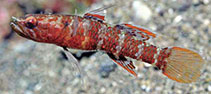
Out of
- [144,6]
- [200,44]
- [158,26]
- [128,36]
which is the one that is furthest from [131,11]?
[128,36]

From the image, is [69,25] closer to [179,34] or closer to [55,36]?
[55,36]

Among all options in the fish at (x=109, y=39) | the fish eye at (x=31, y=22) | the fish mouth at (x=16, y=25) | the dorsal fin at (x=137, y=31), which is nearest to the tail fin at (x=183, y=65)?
the fish at (x=109, y=39)

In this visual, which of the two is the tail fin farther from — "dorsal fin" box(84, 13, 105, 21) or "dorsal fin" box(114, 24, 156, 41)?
"dorsal fin" box(84, 13, 105, 21)

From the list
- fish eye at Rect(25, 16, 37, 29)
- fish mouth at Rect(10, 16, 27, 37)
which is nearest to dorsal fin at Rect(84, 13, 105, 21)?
fish eye at Rect(25, 16, 37, 29)

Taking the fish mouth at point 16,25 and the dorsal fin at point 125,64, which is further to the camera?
the dorsal fin at point 125,64

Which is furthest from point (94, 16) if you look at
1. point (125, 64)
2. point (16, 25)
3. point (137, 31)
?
point (16, 25)

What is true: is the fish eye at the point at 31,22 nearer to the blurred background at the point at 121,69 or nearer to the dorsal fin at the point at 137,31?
the dorsal fin at the point at 137,31

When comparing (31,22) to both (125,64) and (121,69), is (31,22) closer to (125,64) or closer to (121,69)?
(125,64)
